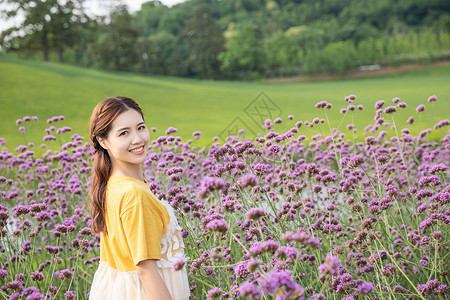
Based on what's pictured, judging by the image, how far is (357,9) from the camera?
61.0m

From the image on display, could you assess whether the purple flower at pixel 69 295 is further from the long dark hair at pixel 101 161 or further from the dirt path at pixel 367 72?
the dirt path at pixel 367 72

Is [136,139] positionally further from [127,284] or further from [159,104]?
[159,104]

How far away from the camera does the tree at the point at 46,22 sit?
40.9 meters

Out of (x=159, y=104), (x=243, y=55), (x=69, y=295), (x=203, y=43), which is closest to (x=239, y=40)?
(x=243, y=55)

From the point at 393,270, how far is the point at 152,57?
51.6m

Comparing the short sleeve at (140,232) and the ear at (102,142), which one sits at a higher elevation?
the ear at (102,142)

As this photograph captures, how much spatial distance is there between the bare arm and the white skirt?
115 mm

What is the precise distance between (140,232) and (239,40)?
55177mm

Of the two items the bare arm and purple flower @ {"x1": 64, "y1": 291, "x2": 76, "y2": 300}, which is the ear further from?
purple flower @ {"x1": 64, "y1": 291, "x2": 76, "y2": 300}

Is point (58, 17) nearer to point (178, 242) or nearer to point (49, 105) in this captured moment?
point (49, 105)

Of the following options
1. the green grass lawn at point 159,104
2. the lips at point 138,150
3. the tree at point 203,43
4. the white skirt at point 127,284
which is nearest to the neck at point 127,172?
the lips at point 138,150

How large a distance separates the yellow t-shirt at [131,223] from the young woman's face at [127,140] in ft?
0.32

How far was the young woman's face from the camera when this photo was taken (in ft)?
6.85

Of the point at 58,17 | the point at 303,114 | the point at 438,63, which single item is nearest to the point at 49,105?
the point at 303,114
